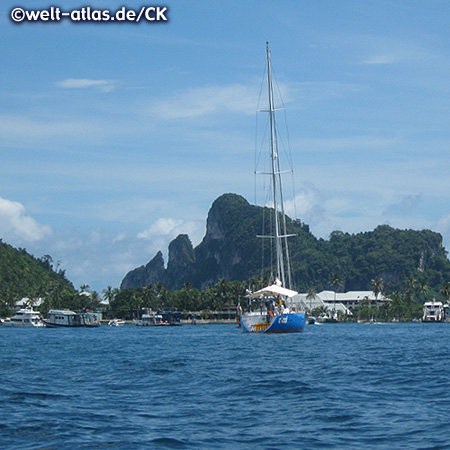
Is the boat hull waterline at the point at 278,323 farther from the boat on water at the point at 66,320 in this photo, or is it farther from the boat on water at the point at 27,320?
the boat on water at the point at 27,320

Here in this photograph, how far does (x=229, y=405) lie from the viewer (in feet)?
85.2

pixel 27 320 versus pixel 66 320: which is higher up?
pixel 66 320

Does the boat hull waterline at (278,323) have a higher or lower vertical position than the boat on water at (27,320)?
higher

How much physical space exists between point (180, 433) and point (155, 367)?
2081 cm

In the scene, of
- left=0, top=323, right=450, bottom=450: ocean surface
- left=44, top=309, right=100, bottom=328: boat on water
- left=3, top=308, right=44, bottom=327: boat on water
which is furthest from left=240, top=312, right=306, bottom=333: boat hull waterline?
left=3, top=308, right=44, bottom=327: boat on water

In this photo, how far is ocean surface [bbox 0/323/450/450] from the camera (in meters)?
19.9

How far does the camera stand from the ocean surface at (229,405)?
1992cm

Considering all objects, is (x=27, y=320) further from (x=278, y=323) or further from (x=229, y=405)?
(x=229, y=405)

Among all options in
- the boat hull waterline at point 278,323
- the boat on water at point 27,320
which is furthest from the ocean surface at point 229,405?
the boat on water at point 27,320

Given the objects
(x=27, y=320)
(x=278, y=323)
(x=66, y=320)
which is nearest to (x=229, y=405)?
(x=278, y=323)

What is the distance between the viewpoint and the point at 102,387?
3166 centimetres

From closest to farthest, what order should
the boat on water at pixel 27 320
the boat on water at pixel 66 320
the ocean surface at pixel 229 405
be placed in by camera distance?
the ocean surface at pixel 229 405
the boat on water at pixel 66 320
the boat on water at pixel 27 320

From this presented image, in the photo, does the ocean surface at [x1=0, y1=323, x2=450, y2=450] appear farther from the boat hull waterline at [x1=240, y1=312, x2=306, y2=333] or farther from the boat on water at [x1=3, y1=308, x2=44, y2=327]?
the boat on water at [x1=3, y1=308, x2=44, y2=327]

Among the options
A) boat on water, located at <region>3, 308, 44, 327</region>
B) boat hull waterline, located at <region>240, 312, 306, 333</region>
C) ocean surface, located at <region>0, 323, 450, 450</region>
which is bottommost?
boat on water, located at <region>3, 308, 44, 327</region>
